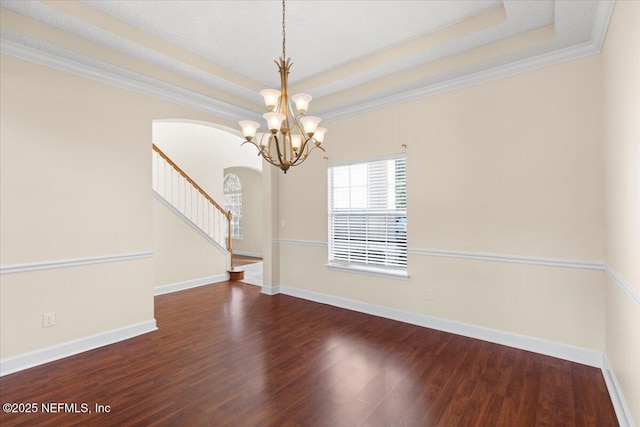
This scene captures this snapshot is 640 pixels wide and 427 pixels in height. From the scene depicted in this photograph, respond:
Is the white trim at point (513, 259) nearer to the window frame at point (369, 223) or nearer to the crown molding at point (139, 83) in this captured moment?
the window frame at point (369, 223)

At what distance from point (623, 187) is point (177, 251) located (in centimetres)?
601

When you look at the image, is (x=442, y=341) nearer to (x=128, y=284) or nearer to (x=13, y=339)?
(x=128, y=284)

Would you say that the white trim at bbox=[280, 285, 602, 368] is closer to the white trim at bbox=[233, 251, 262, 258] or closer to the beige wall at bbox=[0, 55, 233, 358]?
the beige wall at bbox=[0, 55, 233, 358]

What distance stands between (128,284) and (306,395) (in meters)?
2.51

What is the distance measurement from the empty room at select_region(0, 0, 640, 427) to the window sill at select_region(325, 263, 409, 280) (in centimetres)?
3

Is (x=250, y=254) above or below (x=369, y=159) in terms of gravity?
below

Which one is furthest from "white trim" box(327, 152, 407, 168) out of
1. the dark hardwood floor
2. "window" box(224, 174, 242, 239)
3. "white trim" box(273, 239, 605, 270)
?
"window" box(224, 174, 242, 239)

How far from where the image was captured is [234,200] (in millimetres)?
10711

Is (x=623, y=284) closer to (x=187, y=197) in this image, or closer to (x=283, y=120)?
(x=283, y=120)

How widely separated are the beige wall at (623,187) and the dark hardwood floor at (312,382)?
1.46 feet

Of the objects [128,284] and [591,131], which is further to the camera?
[128,284]

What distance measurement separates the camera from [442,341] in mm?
3240

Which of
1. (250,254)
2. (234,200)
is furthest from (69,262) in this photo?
(234,200)

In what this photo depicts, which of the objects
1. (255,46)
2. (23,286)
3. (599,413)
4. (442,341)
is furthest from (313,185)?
(599,413)
